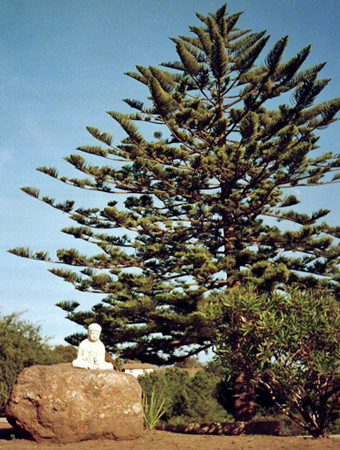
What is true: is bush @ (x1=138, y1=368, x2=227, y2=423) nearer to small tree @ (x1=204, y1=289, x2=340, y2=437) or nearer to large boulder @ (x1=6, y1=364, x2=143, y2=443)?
small tree @ (x1=204, y1=289, x2=340, y2=437)

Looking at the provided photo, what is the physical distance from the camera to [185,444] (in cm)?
562

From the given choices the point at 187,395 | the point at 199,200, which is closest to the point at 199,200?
the point at 199,200

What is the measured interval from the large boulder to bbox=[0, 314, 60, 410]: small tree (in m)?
5.42

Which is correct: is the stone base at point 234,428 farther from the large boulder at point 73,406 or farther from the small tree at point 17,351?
the small tree at point 17,351

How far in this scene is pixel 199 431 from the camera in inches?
308

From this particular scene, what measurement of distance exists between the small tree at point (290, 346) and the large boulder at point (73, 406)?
166 cm

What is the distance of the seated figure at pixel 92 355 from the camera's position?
619 cm

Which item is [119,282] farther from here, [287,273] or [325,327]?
[325,327]

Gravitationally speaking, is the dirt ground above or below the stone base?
above

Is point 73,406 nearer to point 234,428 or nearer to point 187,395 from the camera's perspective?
point 234,428

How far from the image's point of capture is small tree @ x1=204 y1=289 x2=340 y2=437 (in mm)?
5859

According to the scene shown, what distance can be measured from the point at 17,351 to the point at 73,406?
21.0 feet

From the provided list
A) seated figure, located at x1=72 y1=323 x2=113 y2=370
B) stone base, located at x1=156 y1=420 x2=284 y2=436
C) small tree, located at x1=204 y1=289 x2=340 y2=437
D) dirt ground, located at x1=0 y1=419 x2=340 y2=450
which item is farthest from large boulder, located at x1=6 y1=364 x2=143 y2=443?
stone base, located at x1=156 y1=420 x2=284 y2=436

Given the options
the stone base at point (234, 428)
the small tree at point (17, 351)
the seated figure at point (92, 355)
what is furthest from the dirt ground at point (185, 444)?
the small tree at point (17, 351)
